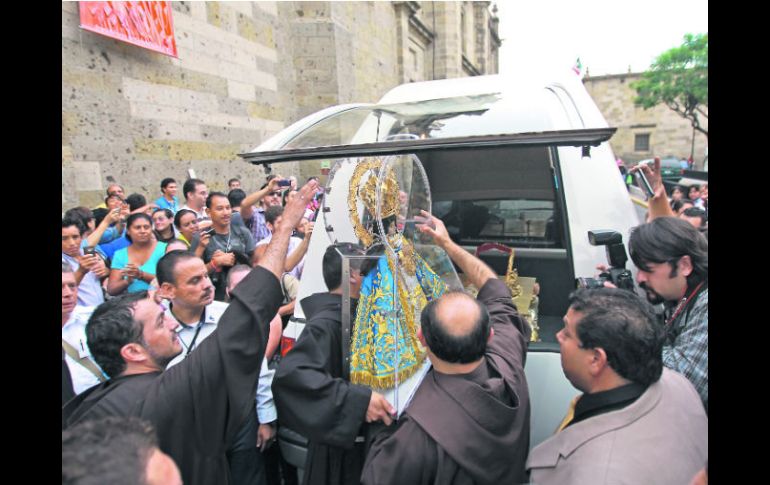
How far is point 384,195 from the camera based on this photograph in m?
1.92

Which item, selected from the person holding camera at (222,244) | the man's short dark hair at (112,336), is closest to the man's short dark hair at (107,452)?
the man's short dark hair at (112,336)

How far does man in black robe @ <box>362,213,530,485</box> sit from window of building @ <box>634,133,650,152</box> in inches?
1821

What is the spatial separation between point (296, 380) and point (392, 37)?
576 inches

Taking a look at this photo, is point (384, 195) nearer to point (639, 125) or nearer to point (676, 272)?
point (676, 272)

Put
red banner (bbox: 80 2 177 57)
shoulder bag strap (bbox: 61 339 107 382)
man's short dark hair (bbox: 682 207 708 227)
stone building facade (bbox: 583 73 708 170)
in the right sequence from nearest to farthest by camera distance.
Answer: shoulder bag strap (bbox: 61 339 107 382)
man's short dark hair (bbox: 682 207 708 227)
red banner (bbox: 80 2 177 57)
stone building facade (bbox: 583 73 708 170)

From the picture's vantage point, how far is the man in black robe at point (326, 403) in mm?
1617

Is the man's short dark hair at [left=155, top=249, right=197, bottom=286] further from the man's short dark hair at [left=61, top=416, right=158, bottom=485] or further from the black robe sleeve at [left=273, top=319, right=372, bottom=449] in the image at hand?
the man's short dark hair at [left=61, top=416, right=158, bottom=485]

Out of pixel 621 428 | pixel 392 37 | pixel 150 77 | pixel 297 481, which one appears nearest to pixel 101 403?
pixel 297 481

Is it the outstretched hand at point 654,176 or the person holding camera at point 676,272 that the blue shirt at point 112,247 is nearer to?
the person holding camera at point 676,272

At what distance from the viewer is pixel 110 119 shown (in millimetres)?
5785

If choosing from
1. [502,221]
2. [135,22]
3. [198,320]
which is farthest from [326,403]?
[135,22]

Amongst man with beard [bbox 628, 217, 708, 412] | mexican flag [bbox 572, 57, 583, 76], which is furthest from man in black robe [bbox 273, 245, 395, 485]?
mexican flag [bbox 572, 57, 583, 76]

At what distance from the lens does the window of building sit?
40531 mm

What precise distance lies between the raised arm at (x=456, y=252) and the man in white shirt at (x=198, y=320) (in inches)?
43.1
